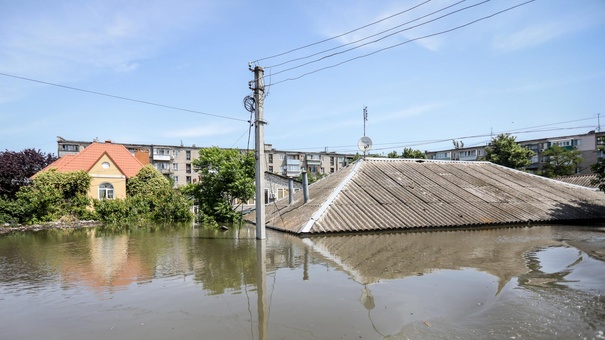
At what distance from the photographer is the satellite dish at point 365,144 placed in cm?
2792

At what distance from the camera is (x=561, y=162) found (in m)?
58.2

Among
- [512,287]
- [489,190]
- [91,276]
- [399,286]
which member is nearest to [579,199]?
[489,190]

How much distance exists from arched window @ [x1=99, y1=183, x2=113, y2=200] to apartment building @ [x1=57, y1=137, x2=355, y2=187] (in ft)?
96.8

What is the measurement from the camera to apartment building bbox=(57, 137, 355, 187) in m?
70.9

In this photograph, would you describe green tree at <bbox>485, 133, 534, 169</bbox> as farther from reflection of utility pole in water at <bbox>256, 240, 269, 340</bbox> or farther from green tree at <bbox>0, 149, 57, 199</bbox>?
green tree at <bbox>0, 149, 57, 199</bbox>

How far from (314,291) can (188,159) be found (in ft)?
247

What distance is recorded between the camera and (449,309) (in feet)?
23.5

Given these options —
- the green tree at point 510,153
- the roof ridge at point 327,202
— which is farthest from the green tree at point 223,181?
the green tree at point 510,153

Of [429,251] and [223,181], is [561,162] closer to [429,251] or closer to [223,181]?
[223,181]

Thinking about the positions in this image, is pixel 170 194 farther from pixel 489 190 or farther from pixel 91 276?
pixel 489 190

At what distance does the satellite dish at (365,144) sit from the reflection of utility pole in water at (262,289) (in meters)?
14.7

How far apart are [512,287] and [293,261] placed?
6578 mm

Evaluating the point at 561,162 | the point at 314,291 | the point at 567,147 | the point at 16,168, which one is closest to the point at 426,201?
the point at 314,291

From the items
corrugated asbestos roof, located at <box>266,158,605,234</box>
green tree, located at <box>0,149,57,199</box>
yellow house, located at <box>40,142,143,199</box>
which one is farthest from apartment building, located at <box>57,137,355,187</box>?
corrugated asbestos roof, located at <box>266,158,605,234</box>
